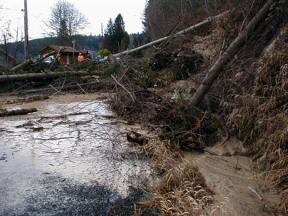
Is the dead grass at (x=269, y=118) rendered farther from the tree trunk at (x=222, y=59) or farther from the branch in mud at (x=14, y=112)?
the branch in mud at (x=14, y=112)

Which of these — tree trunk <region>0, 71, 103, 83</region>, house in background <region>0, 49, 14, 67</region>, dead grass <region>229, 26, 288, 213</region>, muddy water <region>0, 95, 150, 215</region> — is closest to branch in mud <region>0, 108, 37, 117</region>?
muddy water <region>0, 95, 150, 215</region>

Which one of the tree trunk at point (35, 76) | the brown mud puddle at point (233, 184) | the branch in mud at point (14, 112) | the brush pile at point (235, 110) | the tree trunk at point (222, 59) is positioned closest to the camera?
the brown mud puddle at point (233, 184)

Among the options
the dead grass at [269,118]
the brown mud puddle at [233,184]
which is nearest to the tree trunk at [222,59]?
the dead grass at [269,118]

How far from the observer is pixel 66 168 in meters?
3.20

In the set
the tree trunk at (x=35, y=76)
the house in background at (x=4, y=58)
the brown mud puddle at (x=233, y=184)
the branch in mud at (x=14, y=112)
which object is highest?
the house in background at (x=4, y=58)

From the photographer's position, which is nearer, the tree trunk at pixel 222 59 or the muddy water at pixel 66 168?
the muddy water at pixel 66 168

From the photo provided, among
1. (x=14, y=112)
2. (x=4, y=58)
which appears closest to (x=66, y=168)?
(x=14, y=112)

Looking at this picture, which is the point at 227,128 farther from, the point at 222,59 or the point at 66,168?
the point at 66,168

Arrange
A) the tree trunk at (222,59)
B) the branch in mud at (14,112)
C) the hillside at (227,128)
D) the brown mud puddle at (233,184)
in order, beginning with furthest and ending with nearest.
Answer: the branch in mud at (14,112) → the tree trunk at (222,59) → the hillside at (227,128) → the brown mud puddle at (233,184)

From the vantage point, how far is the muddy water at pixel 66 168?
2408 mm

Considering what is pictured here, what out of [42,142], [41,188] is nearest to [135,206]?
[41,188]

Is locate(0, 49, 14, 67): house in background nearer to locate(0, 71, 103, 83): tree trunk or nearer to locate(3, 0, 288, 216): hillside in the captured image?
locate(0, 71, 103, 83): tree trunk

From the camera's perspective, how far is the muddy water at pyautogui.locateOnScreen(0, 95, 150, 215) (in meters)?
2.41

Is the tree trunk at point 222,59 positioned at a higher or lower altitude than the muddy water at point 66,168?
higher
